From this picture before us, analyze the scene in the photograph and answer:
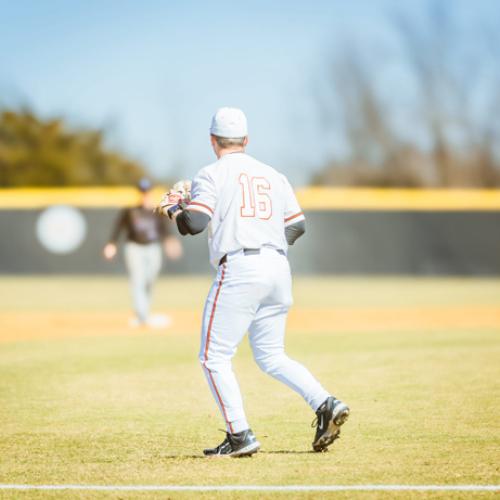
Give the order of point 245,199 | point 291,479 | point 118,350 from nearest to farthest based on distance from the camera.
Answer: point 291,479
point 245,199
point 118,350

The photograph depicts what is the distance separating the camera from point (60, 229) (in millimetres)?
28266

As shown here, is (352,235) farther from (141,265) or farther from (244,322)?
(244,322)

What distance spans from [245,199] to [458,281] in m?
21.1

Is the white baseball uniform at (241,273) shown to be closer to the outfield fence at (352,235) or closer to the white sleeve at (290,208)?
the white sleeve at (290,208)

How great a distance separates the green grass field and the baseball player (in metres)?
0.25

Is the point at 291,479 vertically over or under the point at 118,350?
over

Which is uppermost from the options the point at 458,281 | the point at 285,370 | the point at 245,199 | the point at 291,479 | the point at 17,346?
the point at 245,199

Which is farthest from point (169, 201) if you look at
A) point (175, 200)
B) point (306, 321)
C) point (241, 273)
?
point (306, 321)

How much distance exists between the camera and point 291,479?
17.0ft

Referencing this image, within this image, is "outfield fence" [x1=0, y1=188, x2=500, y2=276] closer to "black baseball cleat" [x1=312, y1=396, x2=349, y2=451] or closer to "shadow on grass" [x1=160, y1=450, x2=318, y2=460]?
"shadow on grass" [x1=160, y1=450, x2=318, y2=460]

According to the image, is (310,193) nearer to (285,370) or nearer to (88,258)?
(88,258)

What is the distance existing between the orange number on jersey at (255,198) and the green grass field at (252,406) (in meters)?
1.39

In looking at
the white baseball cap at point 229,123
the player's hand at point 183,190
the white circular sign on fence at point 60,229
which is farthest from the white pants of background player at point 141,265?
the white circular sign on fence at point 60,229

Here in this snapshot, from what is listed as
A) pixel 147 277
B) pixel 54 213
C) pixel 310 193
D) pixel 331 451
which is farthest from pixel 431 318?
pixel 54 213
